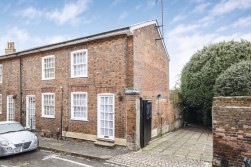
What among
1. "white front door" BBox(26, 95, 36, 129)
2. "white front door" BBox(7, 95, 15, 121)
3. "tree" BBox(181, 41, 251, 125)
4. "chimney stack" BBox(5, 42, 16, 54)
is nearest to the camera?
"white front door" BBox(26, 95, 36, 129)

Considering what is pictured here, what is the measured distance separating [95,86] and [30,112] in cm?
673

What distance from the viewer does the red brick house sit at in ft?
37.1

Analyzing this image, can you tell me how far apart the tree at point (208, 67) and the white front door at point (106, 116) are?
422 inches

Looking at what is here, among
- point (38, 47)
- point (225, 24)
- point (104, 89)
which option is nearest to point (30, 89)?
point (38, 47)

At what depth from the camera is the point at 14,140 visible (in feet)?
33.4

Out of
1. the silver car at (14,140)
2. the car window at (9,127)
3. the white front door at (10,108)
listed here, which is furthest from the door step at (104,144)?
the white front door at (10,108)

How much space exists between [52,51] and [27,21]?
15.0 feet

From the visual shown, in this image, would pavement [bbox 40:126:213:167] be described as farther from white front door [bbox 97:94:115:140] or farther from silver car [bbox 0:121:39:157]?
silver car [bbox 0:121:39:157]

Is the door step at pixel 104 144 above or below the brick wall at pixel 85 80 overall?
below

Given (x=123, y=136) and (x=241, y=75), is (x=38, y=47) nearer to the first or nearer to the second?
(x=123, y=136)

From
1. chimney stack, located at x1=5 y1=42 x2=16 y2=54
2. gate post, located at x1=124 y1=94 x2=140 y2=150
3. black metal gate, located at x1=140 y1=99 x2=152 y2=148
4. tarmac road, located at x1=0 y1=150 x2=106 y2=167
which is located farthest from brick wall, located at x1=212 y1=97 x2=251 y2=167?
chimney stack, located at x1=5 y1=42 x2=16 y2=54

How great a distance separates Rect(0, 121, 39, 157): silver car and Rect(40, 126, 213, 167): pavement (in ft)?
3.54

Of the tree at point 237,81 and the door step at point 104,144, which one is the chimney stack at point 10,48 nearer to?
the door step at point 104,144

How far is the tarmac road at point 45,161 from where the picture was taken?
8.97 metres
